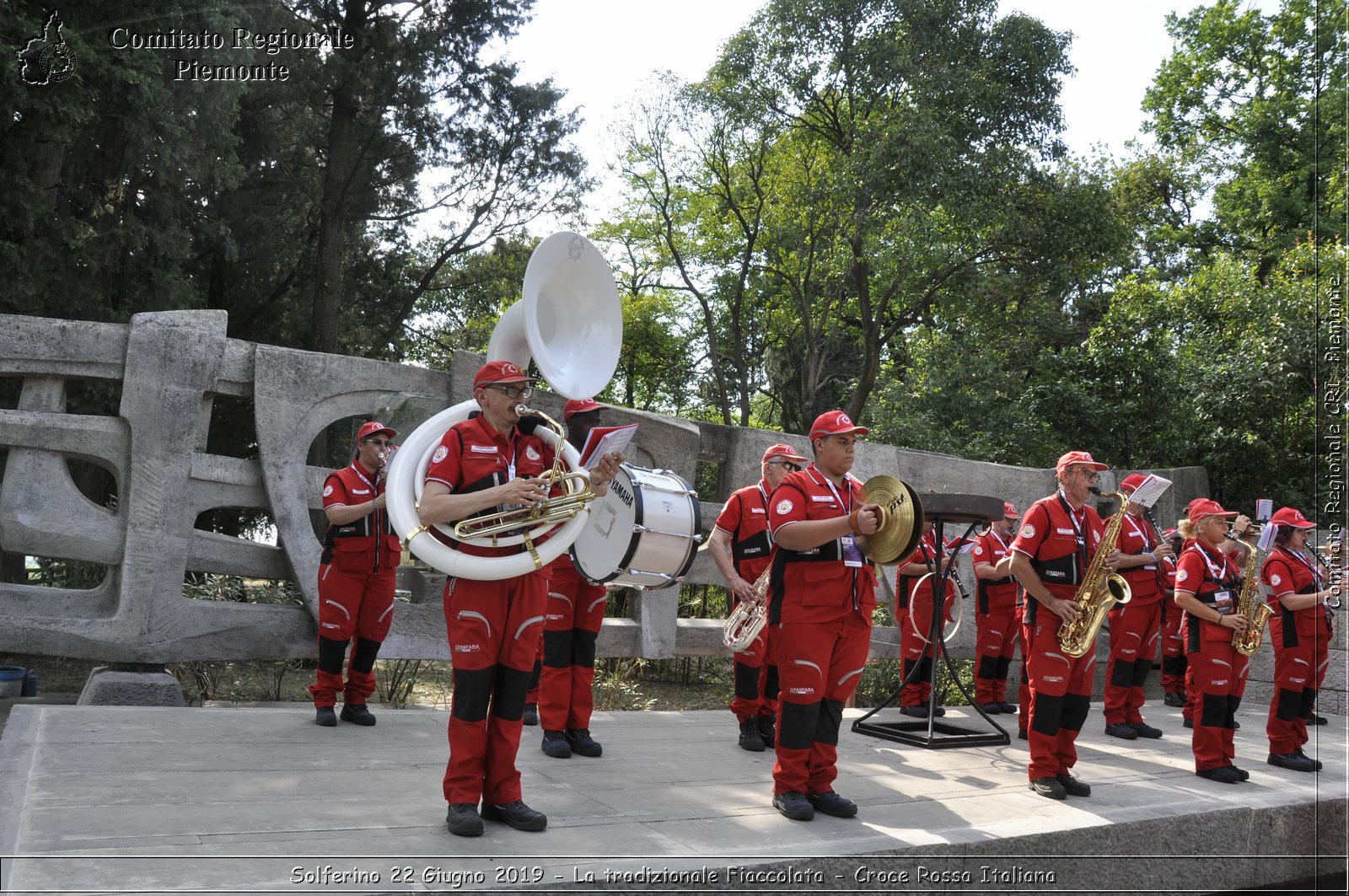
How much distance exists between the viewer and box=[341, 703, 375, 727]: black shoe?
7.20 metres

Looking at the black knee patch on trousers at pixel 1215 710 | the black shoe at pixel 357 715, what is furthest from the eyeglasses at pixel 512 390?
the black knee patch on trousers at pixel 1215 710

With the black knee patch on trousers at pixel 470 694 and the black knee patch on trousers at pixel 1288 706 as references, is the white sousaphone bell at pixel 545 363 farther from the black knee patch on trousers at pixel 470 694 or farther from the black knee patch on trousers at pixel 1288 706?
the black knee patch on trousers at pixel 1288 706

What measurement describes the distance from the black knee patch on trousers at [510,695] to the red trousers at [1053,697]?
3391 mm

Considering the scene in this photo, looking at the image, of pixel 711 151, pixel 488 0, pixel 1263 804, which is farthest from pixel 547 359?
pixel 711 151

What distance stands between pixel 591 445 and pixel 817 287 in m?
22.0

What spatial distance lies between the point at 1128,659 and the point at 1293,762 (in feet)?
5.33

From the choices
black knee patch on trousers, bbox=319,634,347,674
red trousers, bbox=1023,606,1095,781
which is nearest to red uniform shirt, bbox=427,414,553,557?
black knee patch on trousers, bbox=319,634,347,674

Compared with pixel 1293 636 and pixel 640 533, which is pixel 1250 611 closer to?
pixel 1293 636

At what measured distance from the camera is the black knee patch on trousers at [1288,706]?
8.28 metres

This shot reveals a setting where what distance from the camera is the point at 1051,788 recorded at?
6449 millimetres

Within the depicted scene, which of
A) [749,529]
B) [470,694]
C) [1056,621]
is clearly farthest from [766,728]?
[470,694]

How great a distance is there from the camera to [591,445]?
17.1ft

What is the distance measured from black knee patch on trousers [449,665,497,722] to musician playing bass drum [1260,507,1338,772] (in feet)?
21.6

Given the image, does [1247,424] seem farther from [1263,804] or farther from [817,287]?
[817,287]
